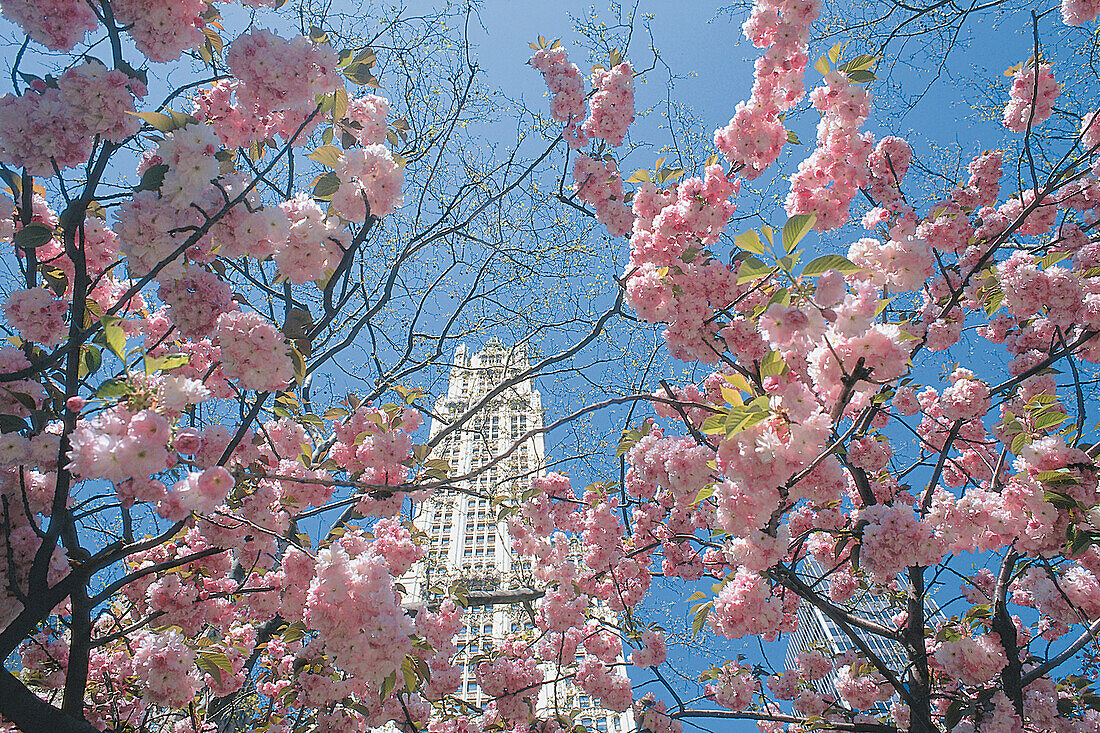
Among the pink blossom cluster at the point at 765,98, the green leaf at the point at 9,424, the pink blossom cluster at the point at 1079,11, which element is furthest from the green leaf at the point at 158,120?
the pink blossom cluster at the point at 1079,11

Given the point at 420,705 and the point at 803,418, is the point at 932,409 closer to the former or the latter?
the point at 803,418

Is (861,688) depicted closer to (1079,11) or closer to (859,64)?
(859,64)

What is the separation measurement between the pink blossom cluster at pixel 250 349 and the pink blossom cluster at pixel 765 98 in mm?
2611

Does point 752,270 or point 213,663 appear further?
point 213,663

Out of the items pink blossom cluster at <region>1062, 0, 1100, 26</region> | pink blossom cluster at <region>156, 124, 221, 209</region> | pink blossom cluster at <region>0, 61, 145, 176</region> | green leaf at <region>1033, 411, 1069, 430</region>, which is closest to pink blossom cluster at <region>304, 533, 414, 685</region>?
pink blossom cluster at <region>156, 124, 221, 209</region>

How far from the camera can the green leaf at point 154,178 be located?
1.78 metres

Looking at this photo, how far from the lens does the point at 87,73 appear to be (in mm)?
1856

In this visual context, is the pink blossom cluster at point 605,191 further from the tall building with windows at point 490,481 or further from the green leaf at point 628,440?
the green leaf at point 628,440

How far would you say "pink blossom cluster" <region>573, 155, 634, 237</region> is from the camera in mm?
3627

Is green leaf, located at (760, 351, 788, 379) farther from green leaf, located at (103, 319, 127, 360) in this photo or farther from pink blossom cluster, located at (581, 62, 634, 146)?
pink blossom cluster, located at (581, 62, 634, 146)

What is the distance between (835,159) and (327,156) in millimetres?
2514

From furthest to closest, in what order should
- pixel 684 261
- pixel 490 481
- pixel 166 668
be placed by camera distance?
pixel 490 481 < pixel 684 261 < pixel 166 668

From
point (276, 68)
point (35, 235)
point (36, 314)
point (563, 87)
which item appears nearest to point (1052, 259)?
point (563, 87)

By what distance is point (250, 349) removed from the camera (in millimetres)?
1902
